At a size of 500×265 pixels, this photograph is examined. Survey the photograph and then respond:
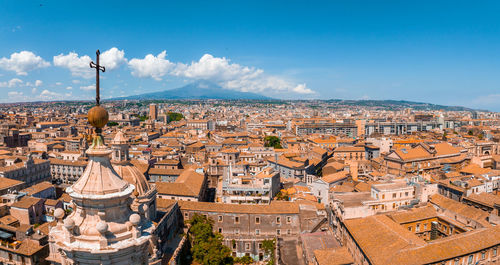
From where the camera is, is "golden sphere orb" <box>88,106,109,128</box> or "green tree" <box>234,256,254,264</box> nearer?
"golden sphere orb" <box>88,106,109,128</box>

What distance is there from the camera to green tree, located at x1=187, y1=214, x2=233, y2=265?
3456 centimetres

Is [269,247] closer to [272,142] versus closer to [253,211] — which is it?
[253,211]

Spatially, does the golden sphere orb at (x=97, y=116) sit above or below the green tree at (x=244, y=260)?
above

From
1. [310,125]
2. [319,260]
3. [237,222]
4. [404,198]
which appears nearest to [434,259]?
[319,260]

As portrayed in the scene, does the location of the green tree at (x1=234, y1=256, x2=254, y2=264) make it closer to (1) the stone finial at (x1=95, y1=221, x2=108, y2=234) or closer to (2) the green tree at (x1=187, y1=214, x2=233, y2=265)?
(2) the green tree at (x1=187, y1=214, x2=233, y2=265)

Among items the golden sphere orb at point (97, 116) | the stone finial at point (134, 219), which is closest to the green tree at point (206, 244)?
the stone finial at point (134, 219)

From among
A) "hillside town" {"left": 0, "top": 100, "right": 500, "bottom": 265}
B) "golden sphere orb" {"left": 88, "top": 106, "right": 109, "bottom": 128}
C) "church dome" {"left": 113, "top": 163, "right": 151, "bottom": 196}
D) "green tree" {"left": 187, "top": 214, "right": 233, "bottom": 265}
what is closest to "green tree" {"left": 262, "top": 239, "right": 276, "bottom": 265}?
"hillside town" {"left": 0, "top": 100, "right": 500, "bottom": 265}

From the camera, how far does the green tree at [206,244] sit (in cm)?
3456

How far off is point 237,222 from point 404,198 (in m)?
22.0

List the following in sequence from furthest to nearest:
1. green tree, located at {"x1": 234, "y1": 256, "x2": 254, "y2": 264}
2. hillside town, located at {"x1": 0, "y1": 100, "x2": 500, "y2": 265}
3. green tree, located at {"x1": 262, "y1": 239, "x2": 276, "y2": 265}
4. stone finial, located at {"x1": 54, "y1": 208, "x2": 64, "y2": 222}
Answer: green tree, located at {"x1": 234, "y1": 256, "x2": 254, "y2": 264} < green tree, located at {"x1": 262, "y1": 239, "x2": 276, "y2": 265} < stone finial, located at {"x1": 54, "y1": 208, "x2": 64, "y2": 222} < hillside town, located at {"x1": 0, "y1": 100, "x2": 500, "y2": 265}

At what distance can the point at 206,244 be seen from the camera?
117 feet

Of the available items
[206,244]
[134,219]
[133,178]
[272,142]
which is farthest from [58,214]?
[272,142]

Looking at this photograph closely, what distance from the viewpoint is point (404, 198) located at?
40906 millimetres

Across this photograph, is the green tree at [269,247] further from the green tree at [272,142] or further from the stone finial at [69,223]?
the green tree at [272,142]
